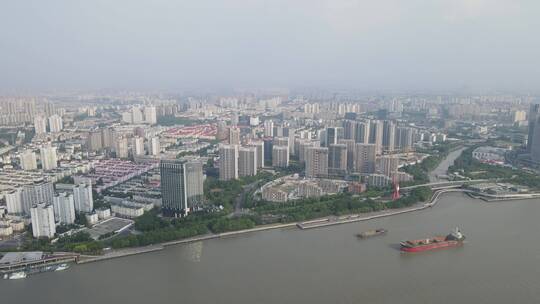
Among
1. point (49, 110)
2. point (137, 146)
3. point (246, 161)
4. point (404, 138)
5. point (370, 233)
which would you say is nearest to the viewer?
point (370, 233)

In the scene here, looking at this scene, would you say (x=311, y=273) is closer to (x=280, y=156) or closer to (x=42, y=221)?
(x=42, y=221)

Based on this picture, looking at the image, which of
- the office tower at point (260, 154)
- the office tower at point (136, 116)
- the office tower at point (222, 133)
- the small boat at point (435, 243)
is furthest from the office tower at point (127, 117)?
the small boat at point (435, 243)

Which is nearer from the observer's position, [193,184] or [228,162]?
[193,184]

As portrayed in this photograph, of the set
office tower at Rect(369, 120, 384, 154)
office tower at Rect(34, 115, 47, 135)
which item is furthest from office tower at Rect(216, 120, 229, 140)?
office tower at Rect(34, 115, 47, 135)

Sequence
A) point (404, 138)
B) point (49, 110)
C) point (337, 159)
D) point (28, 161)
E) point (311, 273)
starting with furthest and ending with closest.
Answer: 1. point (49, 110)
2. point (404, 138)
3. point (28, 161)
4. point (337, 159)
5. point (311, 273)

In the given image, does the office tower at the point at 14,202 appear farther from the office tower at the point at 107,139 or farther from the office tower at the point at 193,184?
the office tower at the point at 107,139

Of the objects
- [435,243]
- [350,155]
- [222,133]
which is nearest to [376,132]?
[350,155]

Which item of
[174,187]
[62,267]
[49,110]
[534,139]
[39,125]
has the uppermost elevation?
[49,110]
